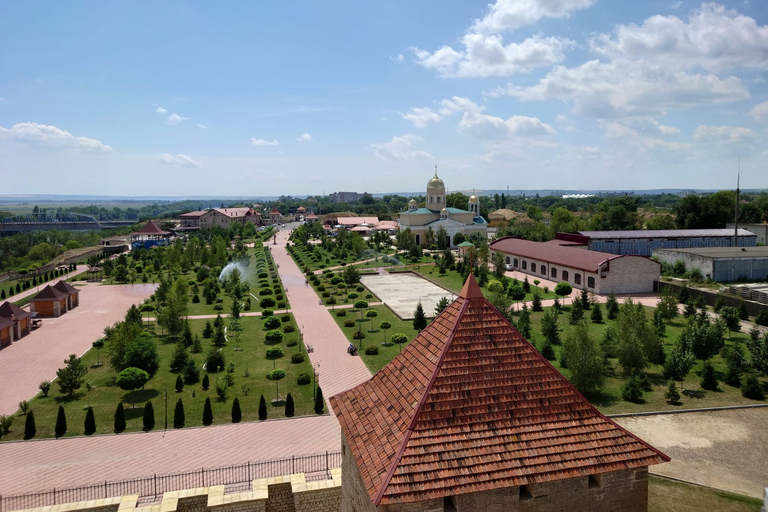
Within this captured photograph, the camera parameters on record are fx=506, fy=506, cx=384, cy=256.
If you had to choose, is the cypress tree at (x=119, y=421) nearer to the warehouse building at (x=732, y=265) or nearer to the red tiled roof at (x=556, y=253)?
the red tiled roof at (x=556, y=253)

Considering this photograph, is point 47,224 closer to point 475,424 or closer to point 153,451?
point 153,451

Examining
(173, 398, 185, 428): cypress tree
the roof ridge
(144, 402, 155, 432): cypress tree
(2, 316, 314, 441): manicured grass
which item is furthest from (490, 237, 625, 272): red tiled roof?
the roof ridge

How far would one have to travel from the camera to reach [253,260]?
217 feet

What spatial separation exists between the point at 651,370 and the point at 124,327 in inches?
993

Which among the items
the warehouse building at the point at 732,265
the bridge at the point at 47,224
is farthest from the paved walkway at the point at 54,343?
the bridge at the point at 47,224

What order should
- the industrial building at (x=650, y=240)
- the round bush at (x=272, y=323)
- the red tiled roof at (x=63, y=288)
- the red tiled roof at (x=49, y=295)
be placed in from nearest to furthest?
the round bush at (x=272, y=323), the red tiled roof at (x=49, y=295), the red tiled roof at (x=63, y=288), the industrial building at (x=650, y=240)

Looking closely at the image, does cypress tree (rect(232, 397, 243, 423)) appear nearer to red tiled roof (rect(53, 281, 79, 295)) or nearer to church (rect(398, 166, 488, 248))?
red tiled roof (rect(53, 281, 79, 295))

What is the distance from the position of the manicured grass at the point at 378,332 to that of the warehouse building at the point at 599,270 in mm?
18692

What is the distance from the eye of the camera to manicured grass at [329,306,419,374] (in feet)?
86.0

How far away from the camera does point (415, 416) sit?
7414 mm

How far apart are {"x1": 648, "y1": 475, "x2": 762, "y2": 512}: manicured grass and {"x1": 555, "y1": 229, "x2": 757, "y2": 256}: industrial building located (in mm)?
47545

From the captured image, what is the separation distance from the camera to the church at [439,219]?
267 ft

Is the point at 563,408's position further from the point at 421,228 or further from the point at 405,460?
the point at 421,228

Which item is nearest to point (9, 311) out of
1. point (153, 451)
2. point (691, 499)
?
point (153, 451)
